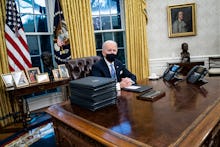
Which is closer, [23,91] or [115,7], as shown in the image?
[23,91]

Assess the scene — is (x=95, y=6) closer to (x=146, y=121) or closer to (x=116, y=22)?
(x=116, y=22)

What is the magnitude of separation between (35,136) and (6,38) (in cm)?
181

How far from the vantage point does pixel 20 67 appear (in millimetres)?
3477

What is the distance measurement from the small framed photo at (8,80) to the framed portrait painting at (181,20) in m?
4.06

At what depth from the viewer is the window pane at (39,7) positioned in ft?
12.8

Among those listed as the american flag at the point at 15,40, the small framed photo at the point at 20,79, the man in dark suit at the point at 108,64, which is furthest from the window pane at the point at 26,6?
the man in dark suit at the point at 108,64

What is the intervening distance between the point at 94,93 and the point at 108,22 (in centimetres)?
384

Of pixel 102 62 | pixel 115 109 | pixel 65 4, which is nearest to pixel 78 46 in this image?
pixel 65 4

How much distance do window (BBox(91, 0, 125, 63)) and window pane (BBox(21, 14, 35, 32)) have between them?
1.45 metres

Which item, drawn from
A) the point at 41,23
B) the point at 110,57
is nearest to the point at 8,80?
the point at 41,23

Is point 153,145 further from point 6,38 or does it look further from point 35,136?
point 6,38

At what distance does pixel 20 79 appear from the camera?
10.3 ft

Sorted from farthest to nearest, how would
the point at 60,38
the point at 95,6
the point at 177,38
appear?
the point at 177,38 → the point at 95,6 → the point at 60,38

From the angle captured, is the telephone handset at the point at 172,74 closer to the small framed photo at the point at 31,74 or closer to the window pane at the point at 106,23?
the small framed photo at the point at 31,74
